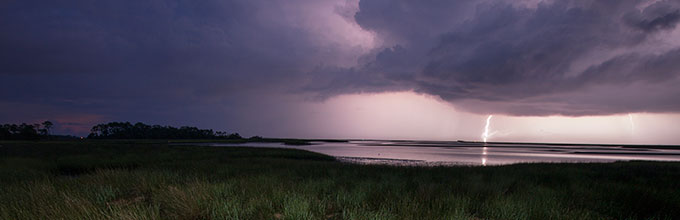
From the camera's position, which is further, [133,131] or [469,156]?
[133,131]

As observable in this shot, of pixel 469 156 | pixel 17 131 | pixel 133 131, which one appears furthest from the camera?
pixel 133 131

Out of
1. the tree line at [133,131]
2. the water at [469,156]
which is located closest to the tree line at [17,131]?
the tree line at [133,131]

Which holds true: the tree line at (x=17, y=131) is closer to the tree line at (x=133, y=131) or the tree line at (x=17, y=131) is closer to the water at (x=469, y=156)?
the tree line at (x=133, y=131)

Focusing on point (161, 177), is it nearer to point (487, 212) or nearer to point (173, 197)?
point (173, 197)

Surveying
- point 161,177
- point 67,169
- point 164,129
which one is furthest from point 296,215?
point 164,129

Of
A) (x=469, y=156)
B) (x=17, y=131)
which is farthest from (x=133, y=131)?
(x=469, y=156)

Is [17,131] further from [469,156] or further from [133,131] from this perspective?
[469,156]

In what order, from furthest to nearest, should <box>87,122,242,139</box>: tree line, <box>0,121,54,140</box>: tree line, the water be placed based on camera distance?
1. <box>87,122,242,139</box>: tree line
2. <box>0,121,54,140</box>: tree line
3. the water

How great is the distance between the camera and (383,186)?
26.8ft

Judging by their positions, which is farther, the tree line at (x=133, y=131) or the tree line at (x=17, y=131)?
the tree line at (x=133, y=131)

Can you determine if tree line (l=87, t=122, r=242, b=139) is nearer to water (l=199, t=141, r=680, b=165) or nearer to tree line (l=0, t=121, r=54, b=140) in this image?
tree line (l=0, t=121, r=54, b=140)

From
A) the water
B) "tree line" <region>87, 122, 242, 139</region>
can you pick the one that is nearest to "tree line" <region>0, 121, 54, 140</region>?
"tree line" <region>87, 122, 242, 139</region>

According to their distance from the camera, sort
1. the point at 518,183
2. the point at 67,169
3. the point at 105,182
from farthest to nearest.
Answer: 1. the point at 67,169
2. the point at 518,183
3. the point at 105,182

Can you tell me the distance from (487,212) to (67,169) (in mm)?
26031
